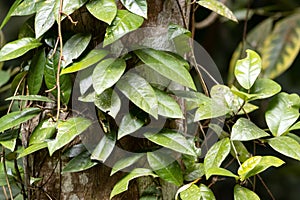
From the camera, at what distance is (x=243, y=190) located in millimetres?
885

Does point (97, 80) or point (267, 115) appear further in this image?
point (267, 115)

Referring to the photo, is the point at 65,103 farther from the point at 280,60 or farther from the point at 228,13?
the point at 280,60

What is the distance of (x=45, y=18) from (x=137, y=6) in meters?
0.17

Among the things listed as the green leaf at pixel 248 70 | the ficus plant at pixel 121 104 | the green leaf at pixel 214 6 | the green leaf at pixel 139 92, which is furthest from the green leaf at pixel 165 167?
the green leaf at pixel 214 6

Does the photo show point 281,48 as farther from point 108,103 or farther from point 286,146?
point 108,103

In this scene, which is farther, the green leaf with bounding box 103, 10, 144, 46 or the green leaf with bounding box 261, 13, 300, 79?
the green leaf with bounding box 261, 13, 300, 79

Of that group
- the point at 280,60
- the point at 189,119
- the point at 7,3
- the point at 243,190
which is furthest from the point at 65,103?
the point at 7,3

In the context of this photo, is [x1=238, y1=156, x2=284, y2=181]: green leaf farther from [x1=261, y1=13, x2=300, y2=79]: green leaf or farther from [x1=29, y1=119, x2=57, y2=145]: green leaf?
[x1=261, y1=13, x2=300, y2=79]: green leaf

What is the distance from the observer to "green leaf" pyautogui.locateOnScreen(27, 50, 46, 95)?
92 centimetres

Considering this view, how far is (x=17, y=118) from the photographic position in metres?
0.90

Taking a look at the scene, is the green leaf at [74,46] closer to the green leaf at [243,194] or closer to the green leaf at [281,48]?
the green leaf at [243,194]

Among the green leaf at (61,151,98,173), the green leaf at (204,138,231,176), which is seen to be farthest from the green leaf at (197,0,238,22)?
the green leaf at (61,151,98,173)

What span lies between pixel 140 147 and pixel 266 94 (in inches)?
10.6

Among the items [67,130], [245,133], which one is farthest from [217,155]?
Result: [67,130]
